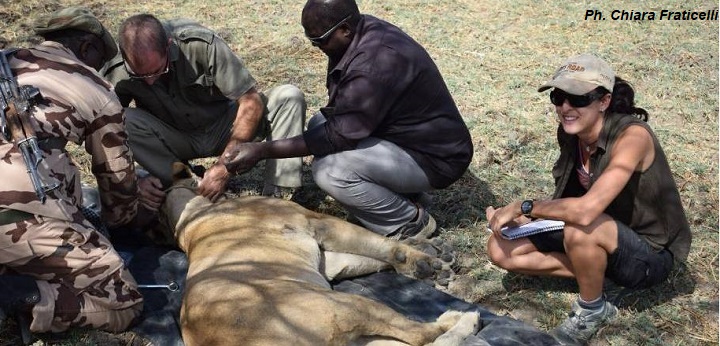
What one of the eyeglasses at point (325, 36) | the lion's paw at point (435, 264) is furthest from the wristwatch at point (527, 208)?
the eyeglasses at point (325, 36)

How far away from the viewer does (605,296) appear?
3.80 metres

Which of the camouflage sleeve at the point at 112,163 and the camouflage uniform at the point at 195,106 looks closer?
the camouflage sleeve at the point at 112,163

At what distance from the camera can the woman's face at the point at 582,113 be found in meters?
3.60

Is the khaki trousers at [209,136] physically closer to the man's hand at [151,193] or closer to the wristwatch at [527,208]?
the man's hand at [151,193]

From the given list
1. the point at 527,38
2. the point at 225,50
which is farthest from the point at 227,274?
the point at 527,38

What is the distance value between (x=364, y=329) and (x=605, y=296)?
4.65 feet

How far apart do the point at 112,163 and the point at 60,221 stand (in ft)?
1.70

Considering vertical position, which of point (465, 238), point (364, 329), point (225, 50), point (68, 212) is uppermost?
point (225, 50)

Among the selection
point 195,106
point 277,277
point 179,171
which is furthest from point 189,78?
point 277,277

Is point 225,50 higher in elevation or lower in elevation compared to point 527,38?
higher

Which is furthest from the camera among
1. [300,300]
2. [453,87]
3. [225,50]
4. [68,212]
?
[453,87]

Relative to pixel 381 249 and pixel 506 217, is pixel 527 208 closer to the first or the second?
pixel 506 217

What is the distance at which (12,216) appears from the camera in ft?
11.1

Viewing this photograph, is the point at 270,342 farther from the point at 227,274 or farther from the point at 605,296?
the point at 605,296
